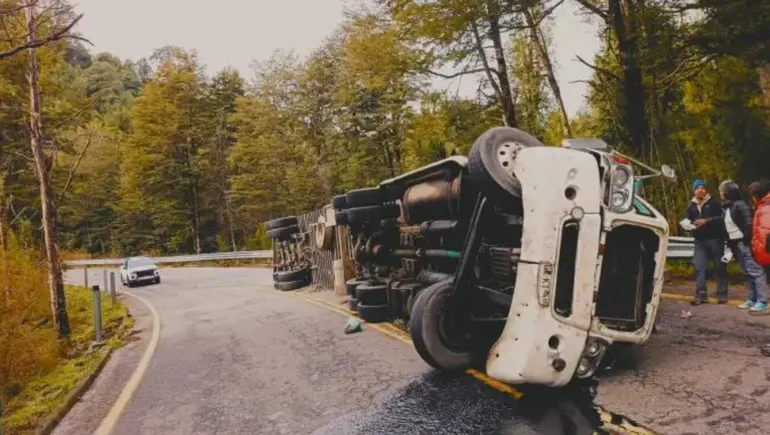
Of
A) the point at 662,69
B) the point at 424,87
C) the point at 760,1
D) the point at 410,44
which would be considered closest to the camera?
the point at 760,1

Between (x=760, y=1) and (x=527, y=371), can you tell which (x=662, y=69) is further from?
(x=527, y=371)

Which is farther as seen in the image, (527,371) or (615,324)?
(615,324)

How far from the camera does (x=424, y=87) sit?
22453 millimetres

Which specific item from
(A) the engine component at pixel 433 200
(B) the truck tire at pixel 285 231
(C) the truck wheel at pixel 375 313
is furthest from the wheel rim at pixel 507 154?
(B) the truck tire at pixel 285 231

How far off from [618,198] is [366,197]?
481 cm

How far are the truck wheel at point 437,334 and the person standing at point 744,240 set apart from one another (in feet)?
11.3

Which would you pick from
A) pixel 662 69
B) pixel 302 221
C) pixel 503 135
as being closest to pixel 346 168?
pixel 302 221

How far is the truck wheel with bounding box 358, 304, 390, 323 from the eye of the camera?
7831 millimetres

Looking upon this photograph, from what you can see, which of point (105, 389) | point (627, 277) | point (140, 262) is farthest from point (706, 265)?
point (140, 262)

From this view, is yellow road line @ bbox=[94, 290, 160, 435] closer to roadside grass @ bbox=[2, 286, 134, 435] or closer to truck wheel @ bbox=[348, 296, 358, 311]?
roadside grass @ bbox=[2, 286, 134, 435]

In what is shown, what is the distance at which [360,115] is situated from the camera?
83.9 ft

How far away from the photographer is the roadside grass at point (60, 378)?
205 inches

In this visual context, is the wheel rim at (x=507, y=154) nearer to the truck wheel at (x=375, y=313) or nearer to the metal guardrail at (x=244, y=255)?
the truck wheel at (x=375, y=313)

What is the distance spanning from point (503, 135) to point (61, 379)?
21.0 ft
